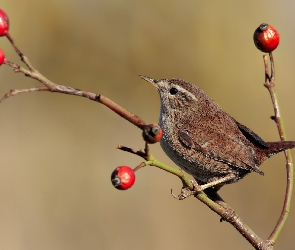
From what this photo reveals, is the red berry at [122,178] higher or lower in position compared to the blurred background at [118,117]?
lower

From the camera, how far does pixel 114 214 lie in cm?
857

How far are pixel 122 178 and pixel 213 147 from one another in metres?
1.52

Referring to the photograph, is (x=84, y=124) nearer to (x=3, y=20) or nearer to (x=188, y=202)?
(x=188, y=202)

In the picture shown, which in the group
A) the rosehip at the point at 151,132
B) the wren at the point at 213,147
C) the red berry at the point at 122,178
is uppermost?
the wren at the point at 213,147

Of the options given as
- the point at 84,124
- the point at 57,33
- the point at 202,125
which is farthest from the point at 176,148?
the point at 57,33

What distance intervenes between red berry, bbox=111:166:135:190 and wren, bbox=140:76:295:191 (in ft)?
4.14

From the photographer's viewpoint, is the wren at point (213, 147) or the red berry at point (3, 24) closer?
the red berry at point (3, 24)

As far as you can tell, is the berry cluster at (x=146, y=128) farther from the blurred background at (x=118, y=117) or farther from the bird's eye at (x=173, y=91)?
the blurred background at (x=118, y=117)

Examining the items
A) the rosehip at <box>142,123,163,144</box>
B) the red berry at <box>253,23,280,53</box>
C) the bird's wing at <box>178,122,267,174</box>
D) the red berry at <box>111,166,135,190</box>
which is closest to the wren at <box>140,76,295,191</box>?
the bird's wing at <box>178,122,267,174</box>

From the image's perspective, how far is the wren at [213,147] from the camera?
12.9 feet

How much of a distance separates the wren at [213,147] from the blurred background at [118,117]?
12.9 feet

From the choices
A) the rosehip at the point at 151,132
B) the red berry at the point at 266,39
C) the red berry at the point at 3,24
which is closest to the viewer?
the rosehip at the point at 151,132

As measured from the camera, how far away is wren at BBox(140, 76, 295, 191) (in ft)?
12.9

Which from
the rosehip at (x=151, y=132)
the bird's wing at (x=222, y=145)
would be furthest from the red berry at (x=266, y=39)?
the rosehip at (x=151, y=132)
